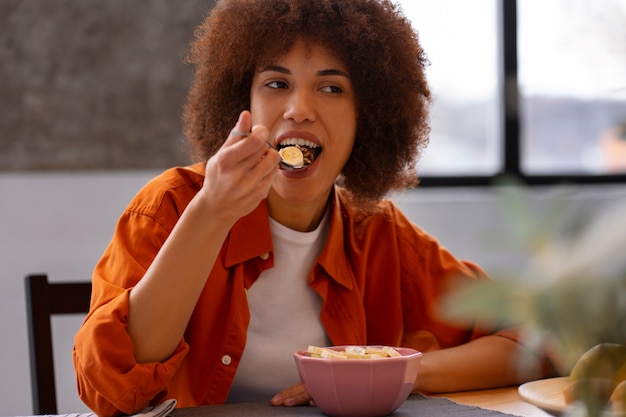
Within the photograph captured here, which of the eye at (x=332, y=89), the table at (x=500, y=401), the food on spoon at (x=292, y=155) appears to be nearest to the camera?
the table at (x=500, y=401)

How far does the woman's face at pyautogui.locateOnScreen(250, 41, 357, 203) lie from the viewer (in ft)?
3.99

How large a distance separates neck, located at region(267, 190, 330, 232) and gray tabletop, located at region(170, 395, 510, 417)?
0.43 m

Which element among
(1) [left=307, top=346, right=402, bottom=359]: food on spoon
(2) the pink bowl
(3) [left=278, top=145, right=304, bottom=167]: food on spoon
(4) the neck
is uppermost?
(3) [left=278, top=145, right=304, bottom=167]: food on spoon

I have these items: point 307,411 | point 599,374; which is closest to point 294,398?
point 307,411

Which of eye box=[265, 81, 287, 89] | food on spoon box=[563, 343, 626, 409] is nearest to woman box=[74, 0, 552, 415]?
eye box=[265, 81, 287, 89]

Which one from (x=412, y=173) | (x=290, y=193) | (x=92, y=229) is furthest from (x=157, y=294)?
(x=92, y=229)

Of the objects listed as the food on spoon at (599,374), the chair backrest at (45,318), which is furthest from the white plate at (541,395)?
the chair backrest at (45,318)

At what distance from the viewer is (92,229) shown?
2.62 metres

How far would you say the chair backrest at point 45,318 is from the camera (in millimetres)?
1274

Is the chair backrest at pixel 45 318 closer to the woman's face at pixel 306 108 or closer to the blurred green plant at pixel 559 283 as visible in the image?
the woman's face at pixel 306 108

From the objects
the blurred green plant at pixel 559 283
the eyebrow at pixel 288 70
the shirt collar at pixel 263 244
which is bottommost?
the shirt collar at pixel 263 244

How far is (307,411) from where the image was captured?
95 centimetres

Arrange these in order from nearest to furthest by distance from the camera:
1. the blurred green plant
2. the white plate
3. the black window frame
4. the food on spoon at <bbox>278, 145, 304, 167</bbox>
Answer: the blurred green plant < the white plate < the food on spoon at <bbox>278, 145, 304, 167</bbox> < the black window frame

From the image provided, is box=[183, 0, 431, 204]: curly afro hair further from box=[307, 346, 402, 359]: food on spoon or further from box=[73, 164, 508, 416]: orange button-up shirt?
box=[307, 346, 402, 359]: food on spoon
